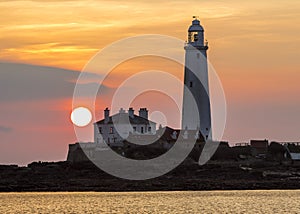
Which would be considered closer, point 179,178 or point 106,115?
point 179,178

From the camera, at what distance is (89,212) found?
64562 millimetres

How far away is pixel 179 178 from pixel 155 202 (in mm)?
11560

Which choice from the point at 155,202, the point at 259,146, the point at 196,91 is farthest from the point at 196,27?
the point at 155,202

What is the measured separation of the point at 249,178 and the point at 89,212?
20.3 m

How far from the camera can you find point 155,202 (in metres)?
70.9

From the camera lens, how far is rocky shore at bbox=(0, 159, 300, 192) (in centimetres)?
7994

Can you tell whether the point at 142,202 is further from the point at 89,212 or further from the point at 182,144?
the point at 182,144

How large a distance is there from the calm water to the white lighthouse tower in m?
8.41

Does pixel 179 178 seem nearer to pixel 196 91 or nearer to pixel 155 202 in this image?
pixel 196 91

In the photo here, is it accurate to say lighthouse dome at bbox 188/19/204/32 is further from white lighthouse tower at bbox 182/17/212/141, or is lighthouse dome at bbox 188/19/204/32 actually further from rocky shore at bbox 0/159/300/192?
rocky shore at bbox 0/159/300/192

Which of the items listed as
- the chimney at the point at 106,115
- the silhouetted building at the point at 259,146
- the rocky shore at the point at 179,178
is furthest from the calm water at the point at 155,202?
the chimney at the point at 106,115

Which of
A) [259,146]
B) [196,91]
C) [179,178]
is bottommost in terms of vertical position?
[179,178]

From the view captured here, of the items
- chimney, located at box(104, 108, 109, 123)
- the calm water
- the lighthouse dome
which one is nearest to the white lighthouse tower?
the lighthouse dome

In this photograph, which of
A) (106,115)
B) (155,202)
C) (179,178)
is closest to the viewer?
(155,202)
